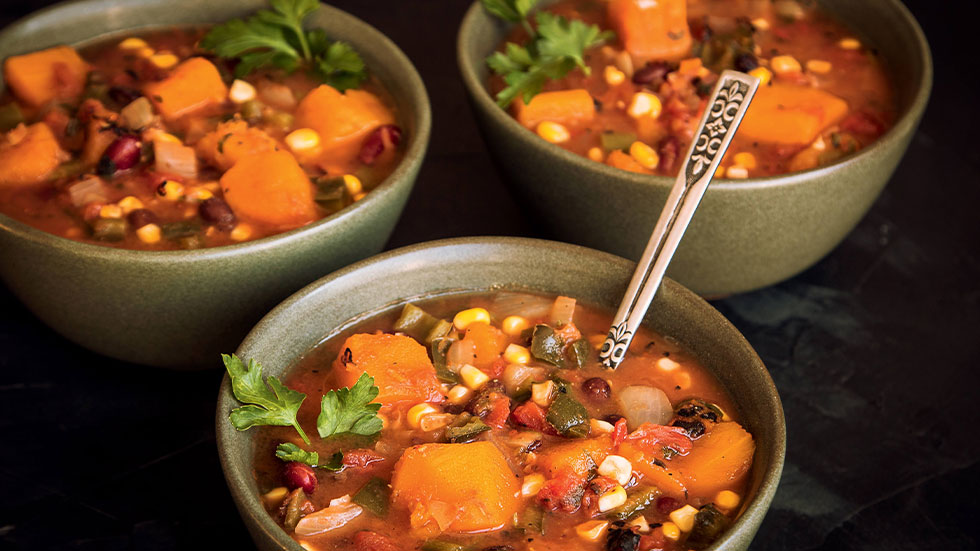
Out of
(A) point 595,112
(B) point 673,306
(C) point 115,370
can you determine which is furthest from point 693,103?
(C) point 115,370

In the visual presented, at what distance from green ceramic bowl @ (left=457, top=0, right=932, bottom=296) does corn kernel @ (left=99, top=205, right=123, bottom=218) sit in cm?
125

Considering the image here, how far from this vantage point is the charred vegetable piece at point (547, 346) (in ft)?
10.3

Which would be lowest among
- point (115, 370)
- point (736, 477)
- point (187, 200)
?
point (115, 370)

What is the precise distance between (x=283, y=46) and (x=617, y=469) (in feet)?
7.22

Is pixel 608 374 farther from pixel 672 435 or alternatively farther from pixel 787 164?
pixel 787 164

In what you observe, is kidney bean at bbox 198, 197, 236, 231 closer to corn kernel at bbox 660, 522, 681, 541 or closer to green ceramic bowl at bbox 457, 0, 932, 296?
green ceramic bowl at bbox 457, 0, 932, 296

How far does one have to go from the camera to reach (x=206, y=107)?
3996 mm

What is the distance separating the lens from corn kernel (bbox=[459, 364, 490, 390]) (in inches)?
121

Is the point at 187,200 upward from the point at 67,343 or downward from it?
upward

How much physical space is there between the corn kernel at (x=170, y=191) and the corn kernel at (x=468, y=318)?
1034mm

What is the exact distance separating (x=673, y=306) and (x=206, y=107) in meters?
1.86

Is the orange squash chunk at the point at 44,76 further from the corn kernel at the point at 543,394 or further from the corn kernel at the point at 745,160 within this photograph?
the corn kernel at the point at 745,160

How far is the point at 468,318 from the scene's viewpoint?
3.26 metres

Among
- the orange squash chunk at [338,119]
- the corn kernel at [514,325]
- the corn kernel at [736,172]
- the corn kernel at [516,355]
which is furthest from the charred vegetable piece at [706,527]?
the orange squash chunk at [338,119]
